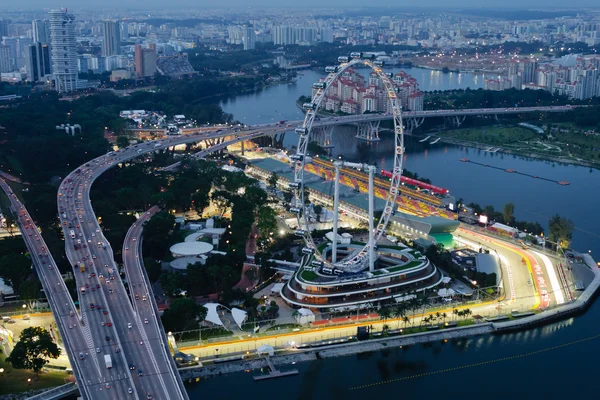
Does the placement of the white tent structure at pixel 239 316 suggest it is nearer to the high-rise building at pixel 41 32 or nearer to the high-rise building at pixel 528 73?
the high-rise building at pixel 528 73

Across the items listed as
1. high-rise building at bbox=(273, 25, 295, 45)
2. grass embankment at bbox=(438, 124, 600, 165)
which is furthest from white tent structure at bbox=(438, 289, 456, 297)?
high-rise building at bbox=(273, 25, 295, 45)

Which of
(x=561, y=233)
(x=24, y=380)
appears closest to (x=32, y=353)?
(x=24, y=380)

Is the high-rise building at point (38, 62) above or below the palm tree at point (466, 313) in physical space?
above

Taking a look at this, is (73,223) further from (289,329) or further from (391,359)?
(391,359)

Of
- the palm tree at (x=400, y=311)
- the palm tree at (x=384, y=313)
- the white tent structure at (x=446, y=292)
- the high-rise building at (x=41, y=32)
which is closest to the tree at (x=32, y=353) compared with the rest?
the palm tree at (x=384, y=313)

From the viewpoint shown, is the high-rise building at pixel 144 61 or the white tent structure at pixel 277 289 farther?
the high-rise building at pixel 144 61

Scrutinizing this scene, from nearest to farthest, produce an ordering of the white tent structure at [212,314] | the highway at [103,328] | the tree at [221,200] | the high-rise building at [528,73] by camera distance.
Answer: the highway at [103,328]
the white tent structure at [212,314]
the tree at [221,200]
the high-rise building at [528,73]

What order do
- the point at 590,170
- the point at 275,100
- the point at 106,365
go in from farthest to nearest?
1. the point at 275,100
2. the point at 590,170
3. the point at 106,365

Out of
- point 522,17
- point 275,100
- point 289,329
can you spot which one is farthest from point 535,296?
point 522,17
